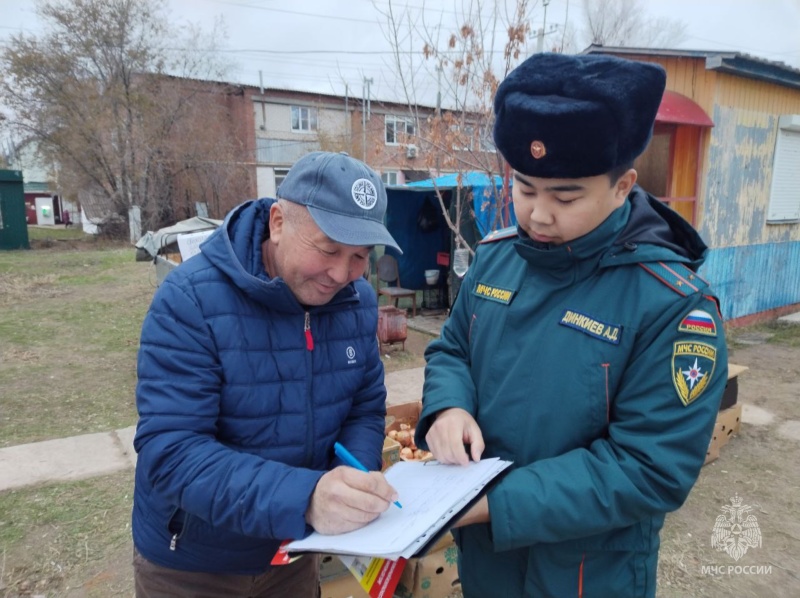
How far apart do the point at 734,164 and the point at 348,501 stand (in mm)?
8222

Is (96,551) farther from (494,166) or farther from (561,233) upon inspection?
(494,166)

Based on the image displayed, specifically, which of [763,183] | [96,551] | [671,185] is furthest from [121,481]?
[763,183]

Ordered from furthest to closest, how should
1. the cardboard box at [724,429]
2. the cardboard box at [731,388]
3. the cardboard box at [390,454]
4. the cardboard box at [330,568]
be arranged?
1. the cardboard box at [731,388]
2. the cardboard box at [724,429]
3. the cardboard box at [390,454]
4. the cardboard box at [330,568]

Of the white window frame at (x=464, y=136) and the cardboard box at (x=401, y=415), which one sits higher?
the white window frame at (x=464, y=136)

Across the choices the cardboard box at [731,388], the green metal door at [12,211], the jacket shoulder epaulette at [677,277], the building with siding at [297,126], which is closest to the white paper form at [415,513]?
the jacket shoulder epaulette at [677,277]

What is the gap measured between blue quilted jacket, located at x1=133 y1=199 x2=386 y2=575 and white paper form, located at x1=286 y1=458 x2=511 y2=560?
5.2 inches

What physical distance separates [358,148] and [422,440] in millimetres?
26410

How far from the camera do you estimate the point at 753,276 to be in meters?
8.34

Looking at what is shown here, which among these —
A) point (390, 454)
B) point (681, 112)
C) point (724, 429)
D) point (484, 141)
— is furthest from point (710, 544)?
point (681, 112)

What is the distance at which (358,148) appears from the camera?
26.6m

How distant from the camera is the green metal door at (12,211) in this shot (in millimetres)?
18594

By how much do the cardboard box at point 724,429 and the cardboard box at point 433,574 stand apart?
251cm

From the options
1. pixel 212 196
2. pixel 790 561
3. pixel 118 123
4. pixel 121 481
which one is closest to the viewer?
pixel 790 561

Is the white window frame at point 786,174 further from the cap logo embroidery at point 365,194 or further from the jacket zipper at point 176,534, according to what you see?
the jacket zipper at point 176,534
